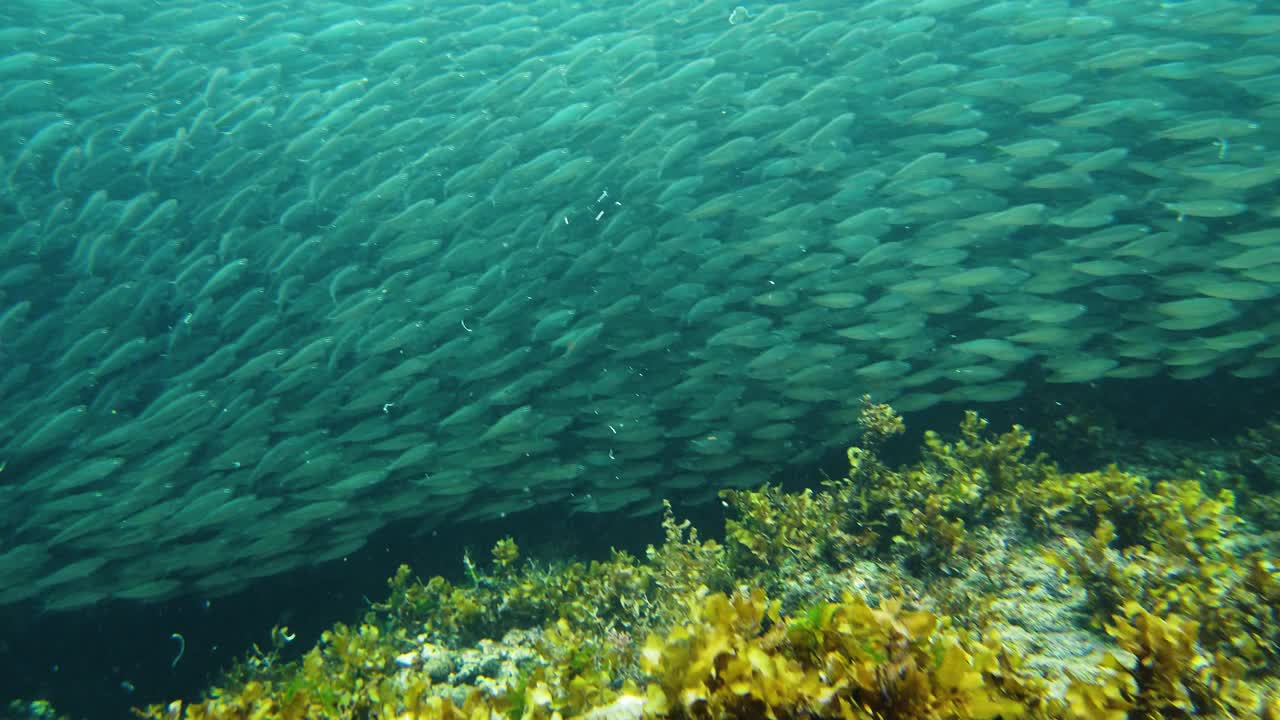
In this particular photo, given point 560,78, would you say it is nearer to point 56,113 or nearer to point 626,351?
point 626,351

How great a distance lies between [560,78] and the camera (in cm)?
796

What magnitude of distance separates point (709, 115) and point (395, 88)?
3.73 meters

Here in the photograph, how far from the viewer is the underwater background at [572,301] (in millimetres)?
6555

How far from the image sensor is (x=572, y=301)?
7484 millimetres

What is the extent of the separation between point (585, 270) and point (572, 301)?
0.41m

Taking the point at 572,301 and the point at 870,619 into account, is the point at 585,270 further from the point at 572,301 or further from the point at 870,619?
the point at 870,619

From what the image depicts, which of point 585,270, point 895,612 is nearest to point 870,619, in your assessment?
point 895,612

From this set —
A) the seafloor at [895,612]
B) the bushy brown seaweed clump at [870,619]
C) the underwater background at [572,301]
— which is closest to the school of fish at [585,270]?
the underwater background at [572,301]

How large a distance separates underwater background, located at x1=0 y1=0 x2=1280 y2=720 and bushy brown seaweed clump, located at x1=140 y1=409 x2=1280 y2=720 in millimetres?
332

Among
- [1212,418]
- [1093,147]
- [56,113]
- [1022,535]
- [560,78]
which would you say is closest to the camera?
[1022,535]

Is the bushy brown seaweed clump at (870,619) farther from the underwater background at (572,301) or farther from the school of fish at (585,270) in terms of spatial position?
the school of fish at (585,270)

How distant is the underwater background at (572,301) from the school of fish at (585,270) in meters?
0.05

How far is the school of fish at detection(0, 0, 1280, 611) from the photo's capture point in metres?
6.61

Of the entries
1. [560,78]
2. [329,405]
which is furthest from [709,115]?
[329,405]
